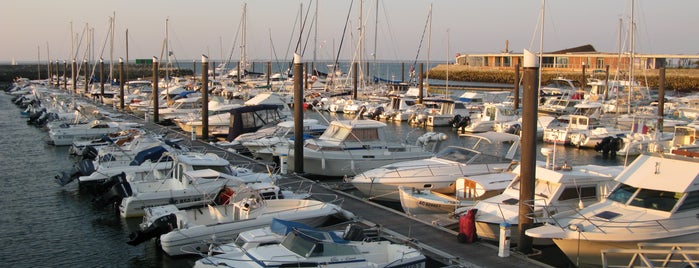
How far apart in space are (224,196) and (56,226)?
5.04 metres

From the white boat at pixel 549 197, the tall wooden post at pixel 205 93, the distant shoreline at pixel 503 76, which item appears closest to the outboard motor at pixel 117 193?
the white boat at pixel 549 197

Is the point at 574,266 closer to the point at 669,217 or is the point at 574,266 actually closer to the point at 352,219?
the point at 669,217

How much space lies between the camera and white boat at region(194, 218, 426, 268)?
11.7 meters

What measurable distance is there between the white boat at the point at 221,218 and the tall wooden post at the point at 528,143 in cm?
428

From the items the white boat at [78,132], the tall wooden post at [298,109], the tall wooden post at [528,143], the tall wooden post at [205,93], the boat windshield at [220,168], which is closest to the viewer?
the tall wooden post at [528,143]

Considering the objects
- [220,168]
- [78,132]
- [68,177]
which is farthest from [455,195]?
[78,132]

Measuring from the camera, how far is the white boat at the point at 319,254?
11656 millimetres

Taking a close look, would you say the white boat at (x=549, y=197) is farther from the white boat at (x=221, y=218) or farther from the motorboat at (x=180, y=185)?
the motorboat at (x=180, y=185)

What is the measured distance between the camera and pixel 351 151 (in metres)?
24.6

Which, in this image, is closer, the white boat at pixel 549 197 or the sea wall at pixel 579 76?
the white boat at pixel 549 197

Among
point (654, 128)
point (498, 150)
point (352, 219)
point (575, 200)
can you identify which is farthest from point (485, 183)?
point (654, 128)

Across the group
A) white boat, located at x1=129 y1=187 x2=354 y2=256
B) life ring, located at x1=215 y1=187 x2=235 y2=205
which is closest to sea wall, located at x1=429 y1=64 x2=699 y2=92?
life ring, located at x1=215 y1=187 x2=235 y2=205

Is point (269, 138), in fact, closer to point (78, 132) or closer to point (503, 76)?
point (78, 132)

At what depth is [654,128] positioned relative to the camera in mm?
34031
